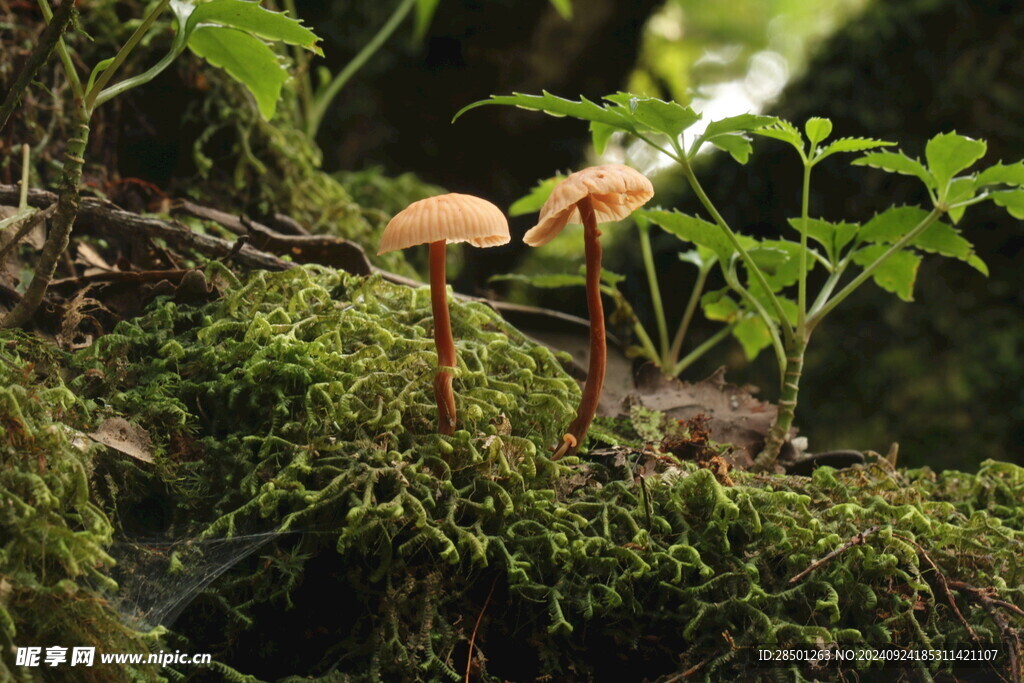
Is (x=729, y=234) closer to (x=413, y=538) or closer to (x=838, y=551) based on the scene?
(x=838, y=551)

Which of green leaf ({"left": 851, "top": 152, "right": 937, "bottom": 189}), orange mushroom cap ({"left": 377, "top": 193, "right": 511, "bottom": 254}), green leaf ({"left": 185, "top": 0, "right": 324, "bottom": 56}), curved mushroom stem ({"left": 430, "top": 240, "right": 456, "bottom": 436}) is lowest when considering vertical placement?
curved mushroom stem ({"left": 430, "top": 240, "right": 456, "bottom": 436})

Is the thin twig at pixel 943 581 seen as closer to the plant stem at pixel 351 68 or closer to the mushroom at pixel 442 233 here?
Answer: the mushroom at pixel 442 233

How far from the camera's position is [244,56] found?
5.83ft

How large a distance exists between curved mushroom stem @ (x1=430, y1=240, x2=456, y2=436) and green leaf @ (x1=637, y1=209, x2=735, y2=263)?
0.68m

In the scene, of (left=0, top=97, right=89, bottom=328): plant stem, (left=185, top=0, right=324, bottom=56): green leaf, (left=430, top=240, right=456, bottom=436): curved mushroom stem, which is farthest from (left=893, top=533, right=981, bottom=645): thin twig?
(left=0, top=97, right=89, bottom=328): plant stem

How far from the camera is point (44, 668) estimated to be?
100 cm

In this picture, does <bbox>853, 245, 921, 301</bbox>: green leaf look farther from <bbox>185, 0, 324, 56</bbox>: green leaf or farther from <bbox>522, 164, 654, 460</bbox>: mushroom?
<bbox>185, 0, 324, 56</bbox>: green leaf

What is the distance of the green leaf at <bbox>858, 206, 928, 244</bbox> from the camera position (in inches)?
74.1

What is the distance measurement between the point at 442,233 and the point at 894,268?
1391 mm

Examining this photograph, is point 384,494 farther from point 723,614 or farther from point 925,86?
point 925,86

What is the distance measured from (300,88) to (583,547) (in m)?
2.74

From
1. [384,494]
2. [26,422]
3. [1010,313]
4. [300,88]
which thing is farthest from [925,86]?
[26,422]

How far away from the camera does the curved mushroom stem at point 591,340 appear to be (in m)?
1.54

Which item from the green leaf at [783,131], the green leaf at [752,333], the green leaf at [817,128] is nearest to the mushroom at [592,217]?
the green leaf at [783,131]
